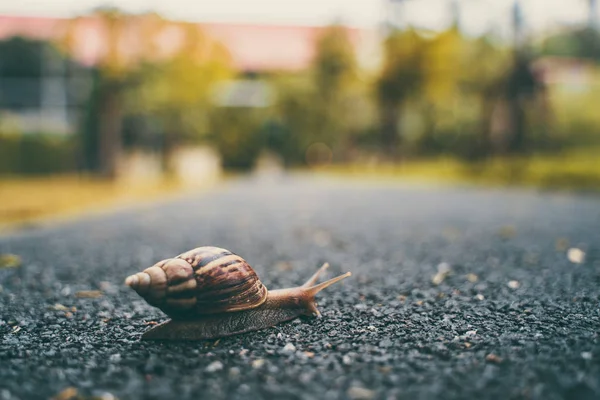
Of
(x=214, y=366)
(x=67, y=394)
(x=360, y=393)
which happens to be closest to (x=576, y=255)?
(x=360, y=393)

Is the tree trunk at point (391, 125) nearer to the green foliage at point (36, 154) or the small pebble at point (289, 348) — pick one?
the green foliage at point (36, 154)

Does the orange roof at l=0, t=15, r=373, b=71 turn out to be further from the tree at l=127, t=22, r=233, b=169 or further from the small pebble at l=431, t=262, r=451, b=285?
the small pebble at l=431, t=262, r=451, b=285

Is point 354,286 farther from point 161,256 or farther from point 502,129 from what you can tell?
point 502,129

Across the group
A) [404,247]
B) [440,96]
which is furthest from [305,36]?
[404,247]

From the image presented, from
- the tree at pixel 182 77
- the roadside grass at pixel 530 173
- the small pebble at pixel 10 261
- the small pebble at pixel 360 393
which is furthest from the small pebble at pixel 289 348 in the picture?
the tree at pixel 182 77

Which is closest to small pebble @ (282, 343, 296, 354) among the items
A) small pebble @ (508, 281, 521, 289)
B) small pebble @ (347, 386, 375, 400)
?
small pebble @ (347, 386, 375, 400)

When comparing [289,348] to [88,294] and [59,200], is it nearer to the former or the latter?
[88,294]

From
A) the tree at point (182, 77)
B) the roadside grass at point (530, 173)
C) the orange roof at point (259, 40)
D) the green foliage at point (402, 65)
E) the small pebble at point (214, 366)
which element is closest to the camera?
the small pebble at point (214, 366)
